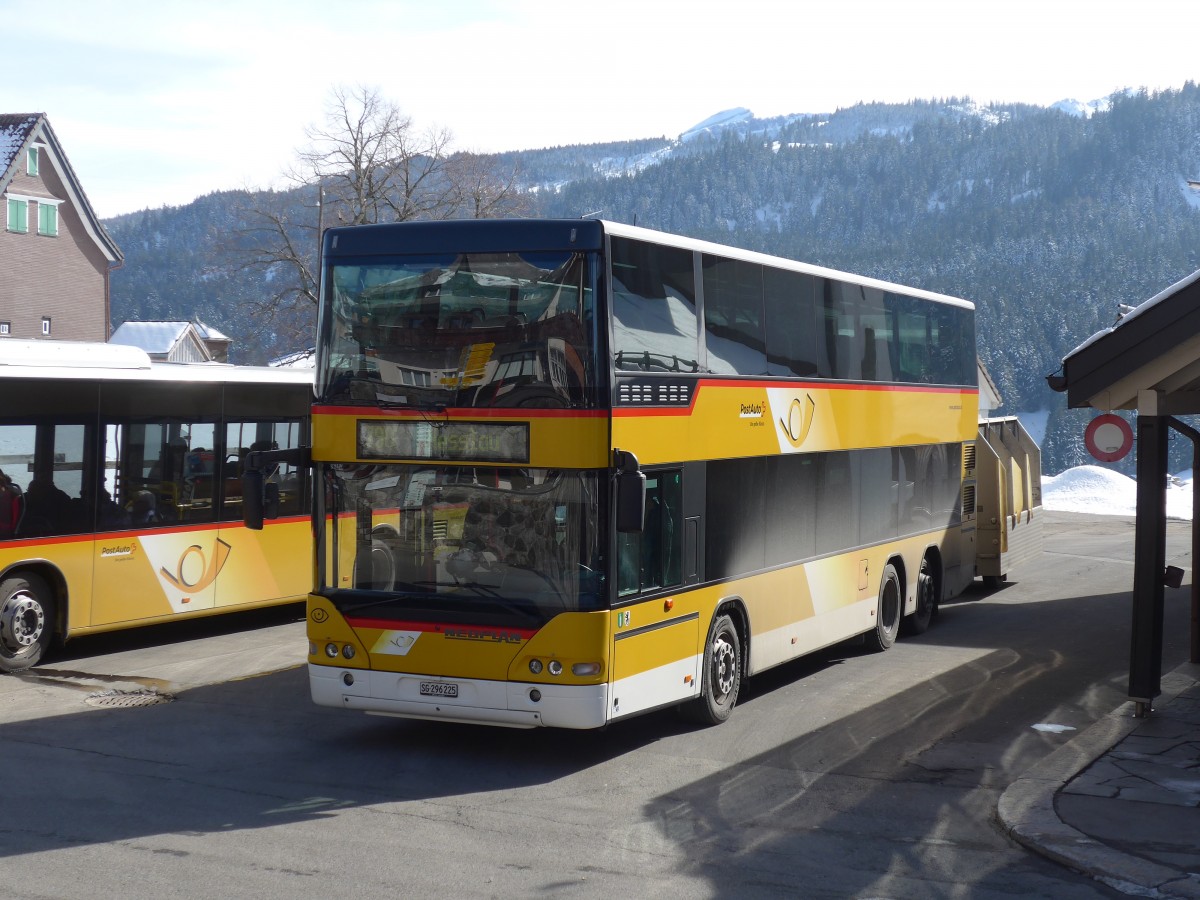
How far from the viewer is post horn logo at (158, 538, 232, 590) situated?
1540 cm

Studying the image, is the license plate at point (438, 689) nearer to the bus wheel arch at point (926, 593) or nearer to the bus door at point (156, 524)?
the bus door at point (156, 524)

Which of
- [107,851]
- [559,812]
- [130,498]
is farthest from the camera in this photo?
[130,498]

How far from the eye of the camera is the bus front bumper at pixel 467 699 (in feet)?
31.6

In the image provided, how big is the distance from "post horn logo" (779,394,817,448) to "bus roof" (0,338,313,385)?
274 inches

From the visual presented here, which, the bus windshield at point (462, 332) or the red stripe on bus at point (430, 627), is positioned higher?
the bus windshield at point (462, 332)

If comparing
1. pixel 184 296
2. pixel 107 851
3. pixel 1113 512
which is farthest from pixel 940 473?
pixel 184 296

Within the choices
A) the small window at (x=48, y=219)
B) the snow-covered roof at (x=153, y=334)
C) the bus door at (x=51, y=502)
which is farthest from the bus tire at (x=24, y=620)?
the snow-covered roof at (x=153, y=334)

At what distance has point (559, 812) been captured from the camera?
28.8 ft

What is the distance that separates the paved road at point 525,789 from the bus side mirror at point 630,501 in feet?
6.01

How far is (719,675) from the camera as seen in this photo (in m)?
11.6

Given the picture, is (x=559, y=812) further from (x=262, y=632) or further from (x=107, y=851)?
(x=262, y=632)

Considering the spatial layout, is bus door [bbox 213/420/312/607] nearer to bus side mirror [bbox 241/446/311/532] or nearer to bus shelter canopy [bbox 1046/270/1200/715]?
bus side mirror [bbox 241/446/311/532]

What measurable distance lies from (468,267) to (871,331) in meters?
6.69

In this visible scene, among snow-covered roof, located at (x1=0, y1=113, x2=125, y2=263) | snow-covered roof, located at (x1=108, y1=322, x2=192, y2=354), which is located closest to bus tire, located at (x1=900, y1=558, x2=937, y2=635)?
snow-covered roof, located at (x1=0, y1=113, x2=125, y2=263)
